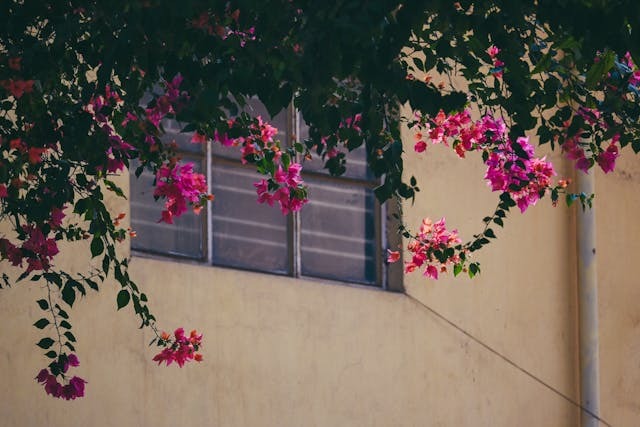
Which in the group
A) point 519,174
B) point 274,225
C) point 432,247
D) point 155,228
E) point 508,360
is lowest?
Result: point 508,360

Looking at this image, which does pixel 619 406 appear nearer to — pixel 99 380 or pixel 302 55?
pixel 99 380

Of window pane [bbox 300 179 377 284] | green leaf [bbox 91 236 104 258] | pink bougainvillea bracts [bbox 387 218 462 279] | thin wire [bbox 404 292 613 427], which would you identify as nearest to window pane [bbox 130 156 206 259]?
window pane [bbox 300 179 377 284]

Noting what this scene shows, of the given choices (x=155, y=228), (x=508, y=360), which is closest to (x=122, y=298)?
(x=155, y=228)

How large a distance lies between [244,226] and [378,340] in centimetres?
90

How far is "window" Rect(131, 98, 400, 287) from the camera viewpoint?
24.9ft

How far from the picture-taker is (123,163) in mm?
5320

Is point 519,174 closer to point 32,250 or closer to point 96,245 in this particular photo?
point 96,245

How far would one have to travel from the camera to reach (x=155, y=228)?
7.49m

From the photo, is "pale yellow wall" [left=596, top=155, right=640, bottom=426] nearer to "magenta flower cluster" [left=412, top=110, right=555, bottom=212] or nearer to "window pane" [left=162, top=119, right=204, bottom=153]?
"window pane" [left=162, top=119, right=204, bottom=153]

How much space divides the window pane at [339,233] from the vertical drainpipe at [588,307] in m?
1.25

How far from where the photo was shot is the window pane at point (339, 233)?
834 centimetres

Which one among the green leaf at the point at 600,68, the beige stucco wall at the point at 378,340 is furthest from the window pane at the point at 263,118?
the green leaf at the point at 600,68

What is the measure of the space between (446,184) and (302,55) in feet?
14.1

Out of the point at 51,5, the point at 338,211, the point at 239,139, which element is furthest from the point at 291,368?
the point at 51,5
